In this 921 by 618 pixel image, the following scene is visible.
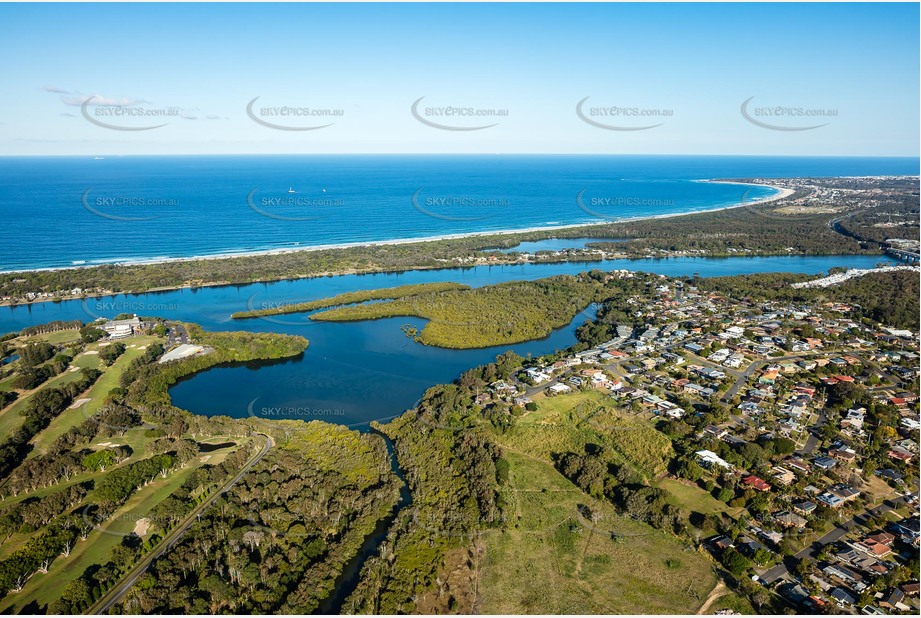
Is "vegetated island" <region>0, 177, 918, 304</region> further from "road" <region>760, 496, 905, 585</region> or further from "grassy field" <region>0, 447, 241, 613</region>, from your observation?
"road" <region>760, 496, 905, 585</region>

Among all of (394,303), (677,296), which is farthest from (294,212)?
(677,296)

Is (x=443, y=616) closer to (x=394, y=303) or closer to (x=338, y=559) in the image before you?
(x=338, y=559)

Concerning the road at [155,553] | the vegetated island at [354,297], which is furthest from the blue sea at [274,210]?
the road at [155,553]

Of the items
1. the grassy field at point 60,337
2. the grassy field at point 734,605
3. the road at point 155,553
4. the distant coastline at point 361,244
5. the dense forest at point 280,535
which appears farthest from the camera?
the distant coastline at point 361,244


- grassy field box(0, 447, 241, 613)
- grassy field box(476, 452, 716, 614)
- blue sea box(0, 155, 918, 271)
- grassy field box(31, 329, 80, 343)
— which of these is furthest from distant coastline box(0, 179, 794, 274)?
grassy field box(476, 452, 716, 614)

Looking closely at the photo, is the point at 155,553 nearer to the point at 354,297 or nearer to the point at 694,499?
the point at 694,499

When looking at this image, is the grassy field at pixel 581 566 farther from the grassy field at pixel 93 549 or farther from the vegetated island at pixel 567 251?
the vegetated island at pixel 567 251
